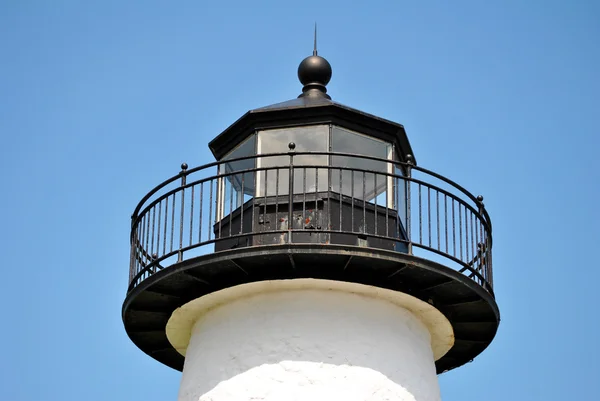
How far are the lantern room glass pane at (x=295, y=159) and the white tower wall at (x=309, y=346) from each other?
3.67ft

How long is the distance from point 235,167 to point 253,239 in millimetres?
1355

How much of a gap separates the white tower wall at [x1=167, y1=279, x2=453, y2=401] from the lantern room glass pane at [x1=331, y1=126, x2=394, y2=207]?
112 centimetres

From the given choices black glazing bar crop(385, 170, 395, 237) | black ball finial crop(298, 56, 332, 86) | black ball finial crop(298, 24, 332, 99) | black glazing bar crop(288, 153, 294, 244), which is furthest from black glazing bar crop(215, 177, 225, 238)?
black glazing bar crop(385, 170, 395, 237)

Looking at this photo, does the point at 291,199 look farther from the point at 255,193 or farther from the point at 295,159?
the point at 295,159

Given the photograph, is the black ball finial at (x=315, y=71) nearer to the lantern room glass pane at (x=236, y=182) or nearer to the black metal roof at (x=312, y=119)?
the black metal roof at (x=312, y=119)

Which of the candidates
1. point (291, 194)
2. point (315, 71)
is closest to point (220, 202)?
point (291, 194)

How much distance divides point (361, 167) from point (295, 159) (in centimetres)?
76

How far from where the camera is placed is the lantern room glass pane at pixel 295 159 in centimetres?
1275

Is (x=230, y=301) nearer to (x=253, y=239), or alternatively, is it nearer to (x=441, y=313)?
(x=253, y=239)

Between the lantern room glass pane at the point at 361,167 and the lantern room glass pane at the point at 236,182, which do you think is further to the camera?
the lantern room glass pane at the point at 236,182

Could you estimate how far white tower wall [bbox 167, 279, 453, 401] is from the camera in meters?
12.0

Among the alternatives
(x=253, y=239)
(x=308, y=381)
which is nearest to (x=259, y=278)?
(x=253, y=239)

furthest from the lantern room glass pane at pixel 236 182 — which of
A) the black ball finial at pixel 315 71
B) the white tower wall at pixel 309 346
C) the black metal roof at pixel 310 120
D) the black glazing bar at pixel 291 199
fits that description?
the black ball finial at pixel 315 71

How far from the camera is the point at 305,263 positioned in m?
12.1
